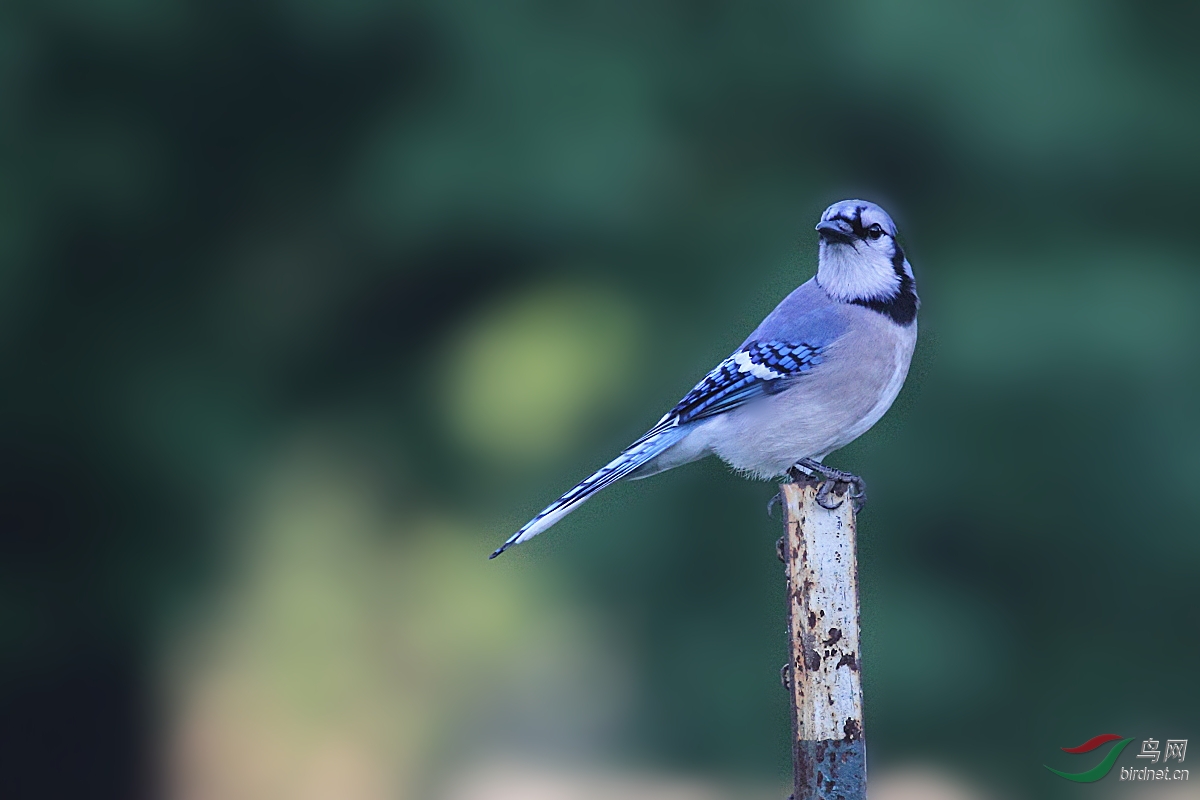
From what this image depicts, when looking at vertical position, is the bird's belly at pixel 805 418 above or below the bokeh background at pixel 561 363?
below

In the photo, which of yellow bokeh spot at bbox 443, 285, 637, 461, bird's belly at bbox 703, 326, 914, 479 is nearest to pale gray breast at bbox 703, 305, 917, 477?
bird's belly at bbox 703, 326, 914, 479

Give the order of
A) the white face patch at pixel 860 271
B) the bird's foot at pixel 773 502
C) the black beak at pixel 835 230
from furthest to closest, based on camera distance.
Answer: the white face patch at pixel 860 271
the black beak at pixel 835 230
the bird's foot at pixel 773 502

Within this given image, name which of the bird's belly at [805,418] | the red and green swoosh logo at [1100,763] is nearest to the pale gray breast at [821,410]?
the bird's belly at [805,418]

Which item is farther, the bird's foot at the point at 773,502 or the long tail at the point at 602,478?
the bird's foot at the point at 773,502

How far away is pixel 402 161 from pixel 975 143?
245 cm

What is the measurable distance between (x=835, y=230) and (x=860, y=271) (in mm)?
201

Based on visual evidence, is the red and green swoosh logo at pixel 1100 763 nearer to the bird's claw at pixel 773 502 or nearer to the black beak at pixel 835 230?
the bird's claw at pixel 773 502

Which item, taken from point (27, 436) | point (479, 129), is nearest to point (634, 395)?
point (479, 129)

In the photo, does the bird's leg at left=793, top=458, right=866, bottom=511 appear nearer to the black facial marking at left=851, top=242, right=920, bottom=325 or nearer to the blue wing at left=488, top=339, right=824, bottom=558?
the blue wing at left=488, top=339, right=824, bottom=558

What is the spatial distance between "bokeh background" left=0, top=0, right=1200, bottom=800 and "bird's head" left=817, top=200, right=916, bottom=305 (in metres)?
2.16

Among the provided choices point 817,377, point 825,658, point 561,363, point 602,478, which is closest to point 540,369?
point 561,363

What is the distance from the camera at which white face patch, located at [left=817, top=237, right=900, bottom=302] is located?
3.32 metres

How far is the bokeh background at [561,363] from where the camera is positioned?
5.69 m

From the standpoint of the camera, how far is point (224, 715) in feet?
20.6
